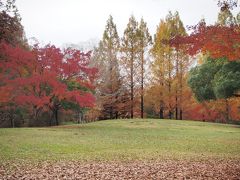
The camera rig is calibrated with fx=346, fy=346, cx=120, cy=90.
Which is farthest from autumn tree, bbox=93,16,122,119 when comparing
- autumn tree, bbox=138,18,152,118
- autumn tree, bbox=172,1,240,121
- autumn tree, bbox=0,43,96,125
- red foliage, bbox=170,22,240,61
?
red foliage, bbox=170,22,240,61

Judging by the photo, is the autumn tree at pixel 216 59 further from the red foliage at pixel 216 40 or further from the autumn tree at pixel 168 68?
the autumn tree at pixel 168 68

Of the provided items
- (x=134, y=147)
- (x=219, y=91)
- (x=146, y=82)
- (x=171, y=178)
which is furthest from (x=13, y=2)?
(x=146, y=82)

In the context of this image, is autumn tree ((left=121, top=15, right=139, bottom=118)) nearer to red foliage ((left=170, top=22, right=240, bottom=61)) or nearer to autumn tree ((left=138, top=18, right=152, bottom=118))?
autumn tree ((left=138, top=18, right=152, bottom=118))

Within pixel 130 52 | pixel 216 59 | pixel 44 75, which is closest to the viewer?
pixel 44 75

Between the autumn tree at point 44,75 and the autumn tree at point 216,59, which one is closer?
the autumn tree at point 216,59

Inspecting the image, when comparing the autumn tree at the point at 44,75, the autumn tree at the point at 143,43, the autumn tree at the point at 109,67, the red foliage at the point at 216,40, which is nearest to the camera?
the red foliage at the point at 216,40

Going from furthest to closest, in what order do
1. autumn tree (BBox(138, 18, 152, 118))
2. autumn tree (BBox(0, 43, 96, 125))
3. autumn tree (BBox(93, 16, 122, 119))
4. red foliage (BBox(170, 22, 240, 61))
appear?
autumn tree (BBox(93, 16, 122, 119)) < autumn tree (BBox(138, 18, 152, 118)) < autumn tree (BBox(0, 43, 96, 125)) < red foliage (BBox(170, 22, 240, 61))

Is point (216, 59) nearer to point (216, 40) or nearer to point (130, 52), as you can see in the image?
point (130, 52)

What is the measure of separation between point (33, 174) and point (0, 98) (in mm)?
18474

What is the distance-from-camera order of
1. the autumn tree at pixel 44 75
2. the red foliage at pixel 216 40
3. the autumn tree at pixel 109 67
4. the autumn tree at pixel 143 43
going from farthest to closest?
the autumn tree at pixel 109 67, the autumn tree at pixel 143 43, the autumn tree at pixel 44 75, the red foliage at pixel 216 40

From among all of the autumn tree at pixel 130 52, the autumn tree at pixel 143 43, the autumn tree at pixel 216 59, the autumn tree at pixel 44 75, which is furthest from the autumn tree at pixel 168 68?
the autumn tree at pixel 44 75

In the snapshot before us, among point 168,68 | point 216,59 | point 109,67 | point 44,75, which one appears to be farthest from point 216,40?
point 109,67

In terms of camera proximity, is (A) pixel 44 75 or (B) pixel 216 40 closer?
(B) pixel 216 40

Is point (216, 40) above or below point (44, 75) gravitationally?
below
